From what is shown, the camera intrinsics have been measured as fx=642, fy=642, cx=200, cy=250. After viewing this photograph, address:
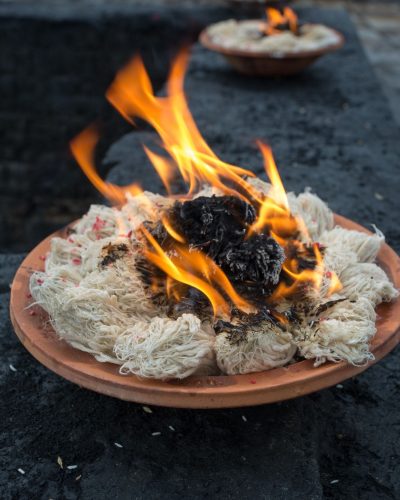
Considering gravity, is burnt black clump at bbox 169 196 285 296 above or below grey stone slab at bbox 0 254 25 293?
above

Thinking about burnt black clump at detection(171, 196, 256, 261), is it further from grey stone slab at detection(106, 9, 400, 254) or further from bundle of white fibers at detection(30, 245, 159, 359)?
grey stone slab at detection(106, 9, 400, 254)

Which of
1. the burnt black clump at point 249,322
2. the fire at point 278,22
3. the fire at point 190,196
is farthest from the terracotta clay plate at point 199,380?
the fire at point 278,22

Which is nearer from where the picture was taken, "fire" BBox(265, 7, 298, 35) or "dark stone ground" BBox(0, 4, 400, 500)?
"dark stone ground" BBox(0, 4, 400, 500)

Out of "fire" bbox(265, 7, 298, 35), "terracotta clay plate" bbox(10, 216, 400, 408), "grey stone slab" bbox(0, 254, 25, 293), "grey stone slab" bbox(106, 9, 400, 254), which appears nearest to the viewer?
"terracotta clay plate" bbox(10, 216, 400, 408)

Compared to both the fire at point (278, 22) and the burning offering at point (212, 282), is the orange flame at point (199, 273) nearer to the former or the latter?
the burning offering at point (212, 282)

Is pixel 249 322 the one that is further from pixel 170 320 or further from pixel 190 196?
pixel 190 196

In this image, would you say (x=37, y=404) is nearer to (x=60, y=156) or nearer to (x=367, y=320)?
(x=367, y=320)

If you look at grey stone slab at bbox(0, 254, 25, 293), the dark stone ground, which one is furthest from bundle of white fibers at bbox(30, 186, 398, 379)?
grey stone slab at bbox(0, 254, 25, 293)
